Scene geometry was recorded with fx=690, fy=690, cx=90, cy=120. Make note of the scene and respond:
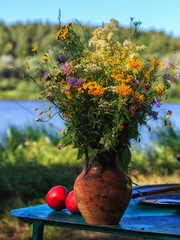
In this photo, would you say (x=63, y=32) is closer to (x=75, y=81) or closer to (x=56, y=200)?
(x=75, y=81)

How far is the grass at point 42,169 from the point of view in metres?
5.25

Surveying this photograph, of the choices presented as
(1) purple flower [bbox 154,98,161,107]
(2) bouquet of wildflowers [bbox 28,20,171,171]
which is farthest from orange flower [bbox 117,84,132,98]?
(1) purple flower [bbox 154,98,161,107]

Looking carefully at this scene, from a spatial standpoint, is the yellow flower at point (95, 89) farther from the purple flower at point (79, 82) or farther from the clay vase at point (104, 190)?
the clay vase at point (104, 190)

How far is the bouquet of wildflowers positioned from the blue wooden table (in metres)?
0.27

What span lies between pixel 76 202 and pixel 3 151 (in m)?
5.89

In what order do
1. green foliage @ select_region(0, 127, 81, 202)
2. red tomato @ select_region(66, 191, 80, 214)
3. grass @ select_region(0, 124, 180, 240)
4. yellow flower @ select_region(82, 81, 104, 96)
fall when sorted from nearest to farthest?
yellow flower @ select_region(82, 81, 104, 96)
red tomato @ select_region(66, 191, 80, 214)
grass @ select_region(0, 124, 180, 240)
green foliage @ select_region(0, 127, 81, 202)

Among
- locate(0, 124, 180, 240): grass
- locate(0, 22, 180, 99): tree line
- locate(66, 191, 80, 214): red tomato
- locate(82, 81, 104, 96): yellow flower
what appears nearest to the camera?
locate(82, 81, 104, 96): yellow flower

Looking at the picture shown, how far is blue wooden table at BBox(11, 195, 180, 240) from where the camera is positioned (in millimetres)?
2514

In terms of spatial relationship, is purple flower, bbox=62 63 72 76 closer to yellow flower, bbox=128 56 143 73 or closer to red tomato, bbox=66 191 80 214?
yellow flower, bbox=128 56 143 73

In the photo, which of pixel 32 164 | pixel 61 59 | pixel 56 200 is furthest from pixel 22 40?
pixel 61 59

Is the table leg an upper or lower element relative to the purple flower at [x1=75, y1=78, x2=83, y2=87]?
lower

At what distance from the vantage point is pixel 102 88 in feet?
8.23

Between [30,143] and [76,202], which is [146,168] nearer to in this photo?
[30,143]

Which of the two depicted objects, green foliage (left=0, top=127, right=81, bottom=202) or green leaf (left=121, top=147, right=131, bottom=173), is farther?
green foliage (left=0, top=127, right=81, bottom=202)
